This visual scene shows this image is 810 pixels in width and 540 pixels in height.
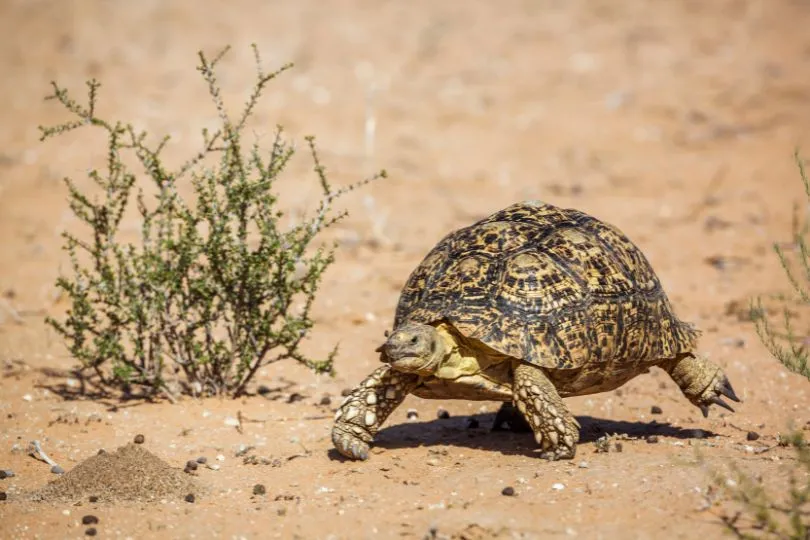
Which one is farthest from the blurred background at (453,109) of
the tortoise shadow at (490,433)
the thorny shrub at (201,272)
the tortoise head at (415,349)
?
the tortoise head at (415,349)

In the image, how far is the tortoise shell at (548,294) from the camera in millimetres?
5895

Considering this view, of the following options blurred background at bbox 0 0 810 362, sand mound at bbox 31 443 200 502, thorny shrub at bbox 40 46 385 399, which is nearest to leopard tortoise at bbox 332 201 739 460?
sand mound at bbox 31 443 200 502

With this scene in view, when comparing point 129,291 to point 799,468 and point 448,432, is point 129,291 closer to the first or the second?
point 448,432

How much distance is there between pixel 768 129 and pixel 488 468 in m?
11.6

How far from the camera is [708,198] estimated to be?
13.7 m

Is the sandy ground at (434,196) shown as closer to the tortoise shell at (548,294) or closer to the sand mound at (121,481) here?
the sand mound at (121,481)

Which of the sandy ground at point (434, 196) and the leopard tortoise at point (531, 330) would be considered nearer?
the sandy ground at point (434, 196)

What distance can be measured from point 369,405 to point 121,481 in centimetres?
145

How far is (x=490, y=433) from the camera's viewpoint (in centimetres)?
687

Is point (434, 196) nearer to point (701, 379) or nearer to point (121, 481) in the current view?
point (701, 379)

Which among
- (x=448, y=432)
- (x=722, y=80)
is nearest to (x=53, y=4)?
(x=722, y=80)

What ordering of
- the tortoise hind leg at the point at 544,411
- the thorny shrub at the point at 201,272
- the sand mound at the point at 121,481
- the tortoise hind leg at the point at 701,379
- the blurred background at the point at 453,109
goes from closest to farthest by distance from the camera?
the sand mound at the point at 121,481, the tortoise hind leg at the point at 544,411, the tortoise hind leg at the point at 701,379, the thorny shrub at the point at 201,272, the blurred background at the point at 453,109

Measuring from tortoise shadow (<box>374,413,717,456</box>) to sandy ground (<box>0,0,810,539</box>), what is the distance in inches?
1.2

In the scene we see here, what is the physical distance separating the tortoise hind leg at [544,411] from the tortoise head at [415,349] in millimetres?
470
